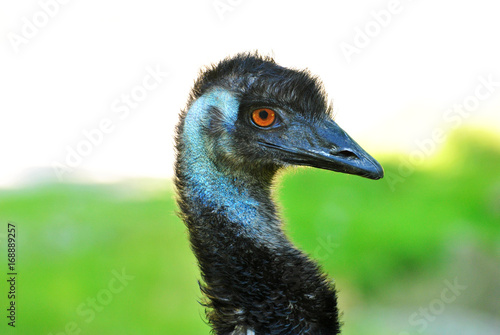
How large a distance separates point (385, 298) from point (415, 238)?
3.10ft

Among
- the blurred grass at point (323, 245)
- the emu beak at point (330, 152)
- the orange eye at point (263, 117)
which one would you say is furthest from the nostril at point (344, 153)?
the blurred grass at point (323, 245)

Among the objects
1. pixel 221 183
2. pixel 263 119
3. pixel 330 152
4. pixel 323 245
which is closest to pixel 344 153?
pixel 330 152

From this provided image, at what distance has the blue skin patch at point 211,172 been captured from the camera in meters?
2.49

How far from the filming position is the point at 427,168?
7965mm

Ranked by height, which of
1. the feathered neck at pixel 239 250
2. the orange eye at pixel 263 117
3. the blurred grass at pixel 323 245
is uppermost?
the blurred grass at pixel 323 245

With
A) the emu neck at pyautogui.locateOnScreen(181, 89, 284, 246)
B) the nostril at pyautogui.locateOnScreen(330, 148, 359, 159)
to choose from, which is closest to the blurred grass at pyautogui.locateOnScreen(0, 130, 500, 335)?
the emu neck at pyautogui.locateOnScreen(181, 89, 284, 246)

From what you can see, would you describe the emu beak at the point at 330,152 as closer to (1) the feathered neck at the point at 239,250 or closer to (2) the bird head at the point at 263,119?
(2) the bird head at the point at 263,119

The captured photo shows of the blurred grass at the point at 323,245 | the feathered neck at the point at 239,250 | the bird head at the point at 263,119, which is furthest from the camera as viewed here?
the blurred grass at the point at 323,245

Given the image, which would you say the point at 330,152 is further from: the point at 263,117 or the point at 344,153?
the point at 263,117

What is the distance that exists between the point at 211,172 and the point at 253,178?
0.67 ft

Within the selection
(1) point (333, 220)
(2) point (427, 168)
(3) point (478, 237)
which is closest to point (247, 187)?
(1) point (333, 220)

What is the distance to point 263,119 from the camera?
2.64m

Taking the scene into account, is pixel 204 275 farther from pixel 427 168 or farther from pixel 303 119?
pixel 427 168

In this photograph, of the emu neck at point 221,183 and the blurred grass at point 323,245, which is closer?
the emu neck at point 221,183
